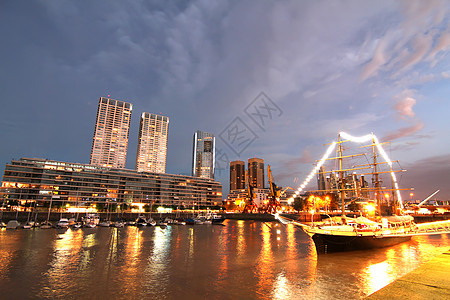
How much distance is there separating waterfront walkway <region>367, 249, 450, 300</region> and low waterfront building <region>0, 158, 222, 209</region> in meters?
134

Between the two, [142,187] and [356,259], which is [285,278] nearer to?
[356,259]

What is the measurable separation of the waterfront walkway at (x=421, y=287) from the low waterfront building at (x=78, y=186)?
134 m

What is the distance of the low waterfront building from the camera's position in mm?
131250

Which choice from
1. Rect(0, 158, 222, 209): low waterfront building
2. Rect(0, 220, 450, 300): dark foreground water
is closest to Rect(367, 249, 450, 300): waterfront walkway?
Rect(0, 220, 450, 300): dark foreground water

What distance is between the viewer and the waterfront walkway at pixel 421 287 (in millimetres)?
7836

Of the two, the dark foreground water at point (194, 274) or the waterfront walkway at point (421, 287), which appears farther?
the dark foreground water at point (194, 274)

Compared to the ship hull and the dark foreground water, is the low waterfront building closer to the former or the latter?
the dark foreground water

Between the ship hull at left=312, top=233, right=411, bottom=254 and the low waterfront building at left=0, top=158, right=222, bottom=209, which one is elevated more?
the low waterfront building at left=0, top=158, right=222, bottom=209

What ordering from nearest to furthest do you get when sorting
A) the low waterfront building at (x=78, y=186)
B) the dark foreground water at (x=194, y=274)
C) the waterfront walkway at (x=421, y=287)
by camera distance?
the waterfront walkway at (x=421, y=287) → the dark foreground water at (x=194, y=274) → the low waterfront building at (x=78, y=186)

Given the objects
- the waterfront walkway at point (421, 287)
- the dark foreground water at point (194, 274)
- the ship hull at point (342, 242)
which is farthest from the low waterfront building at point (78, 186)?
the waterfront walkway at point (421, 287)

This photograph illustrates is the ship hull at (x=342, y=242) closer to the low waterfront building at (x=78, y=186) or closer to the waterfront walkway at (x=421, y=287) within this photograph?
the waterfront walkway at (x=421, y=287)

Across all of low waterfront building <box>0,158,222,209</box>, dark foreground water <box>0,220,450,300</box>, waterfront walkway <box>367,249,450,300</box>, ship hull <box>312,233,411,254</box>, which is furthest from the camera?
low waterfront building <box>0,158,222,209</box>

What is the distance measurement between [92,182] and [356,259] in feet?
546

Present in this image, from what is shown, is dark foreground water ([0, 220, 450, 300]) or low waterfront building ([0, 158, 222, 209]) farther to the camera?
low waterfront building ([0, 158, 222, 209])
